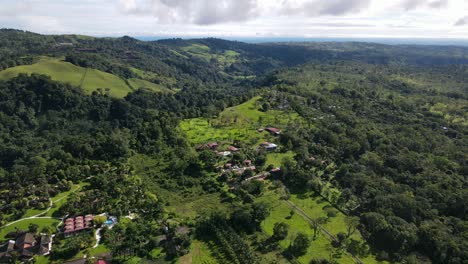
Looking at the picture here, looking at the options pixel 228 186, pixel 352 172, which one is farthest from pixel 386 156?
pixel 228 186

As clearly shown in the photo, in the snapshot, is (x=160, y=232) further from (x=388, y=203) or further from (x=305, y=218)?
(x=388, y=203)

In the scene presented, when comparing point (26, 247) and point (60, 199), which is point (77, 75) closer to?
point (60, 199)

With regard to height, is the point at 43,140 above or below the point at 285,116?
below

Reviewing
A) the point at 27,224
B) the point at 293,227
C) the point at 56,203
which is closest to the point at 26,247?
the point at 27,224

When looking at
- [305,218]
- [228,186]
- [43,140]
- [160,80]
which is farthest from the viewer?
[160,80]

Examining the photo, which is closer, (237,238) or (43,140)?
(237,238)
